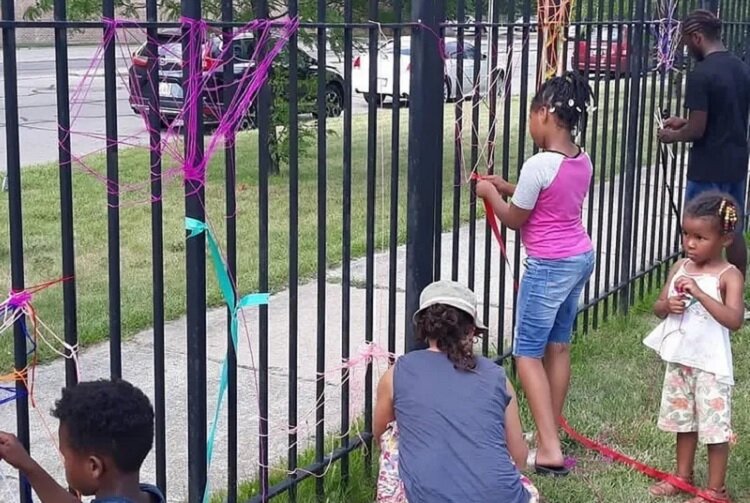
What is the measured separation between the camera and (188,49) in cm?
302

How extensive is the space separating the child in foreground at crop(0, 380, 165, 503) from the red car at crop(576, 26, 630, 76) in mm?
3716

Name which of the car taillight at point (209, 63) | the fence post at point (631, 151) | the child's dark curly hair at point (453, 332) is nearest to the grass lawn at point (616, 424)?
the fence post at point (631, 151)

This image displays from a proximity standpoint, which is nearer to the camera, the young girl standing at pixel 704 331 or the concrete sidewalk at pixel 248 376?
the young girl standing at pixel 704 331

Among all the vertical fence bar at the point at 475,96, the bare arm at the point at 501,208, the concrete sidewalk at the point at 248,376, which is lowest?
the concrete sidewalk at the point at 248,376

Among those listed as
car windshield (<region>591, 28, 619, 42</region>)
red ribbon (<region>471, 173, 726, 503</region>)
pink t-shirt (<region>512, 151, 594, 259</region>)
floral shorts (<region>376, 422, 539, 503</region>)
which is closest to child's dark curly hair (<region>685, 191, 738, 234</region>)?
pink t-shirt (<region>512, 151, 594, 259</region>)

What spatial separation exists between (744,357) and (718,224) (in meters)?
2.28

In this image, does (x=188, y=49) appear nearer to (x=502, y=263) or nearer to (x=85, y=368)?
(x=502, y=263)

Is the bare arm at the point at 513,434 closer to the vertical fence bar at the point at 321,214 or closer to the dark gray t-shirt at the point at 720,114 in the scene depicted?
the vertical fence bar at the point at 321,214

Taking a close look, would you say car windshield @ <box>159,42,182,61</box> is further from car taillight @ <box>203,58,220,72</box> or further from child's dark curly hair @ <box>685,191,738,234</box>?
child's dark curly hair @ <box>685,191,738,234</box>

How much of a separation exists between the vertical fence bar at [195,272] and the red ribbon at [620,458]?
1.55 metres

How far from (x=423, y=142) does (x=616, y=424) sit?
181 cm

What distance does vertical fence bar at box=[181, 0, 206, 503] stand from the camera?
3023mm

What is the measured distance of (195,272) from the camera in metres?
3.16

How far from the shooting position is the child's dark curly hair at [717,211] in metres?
3.99
